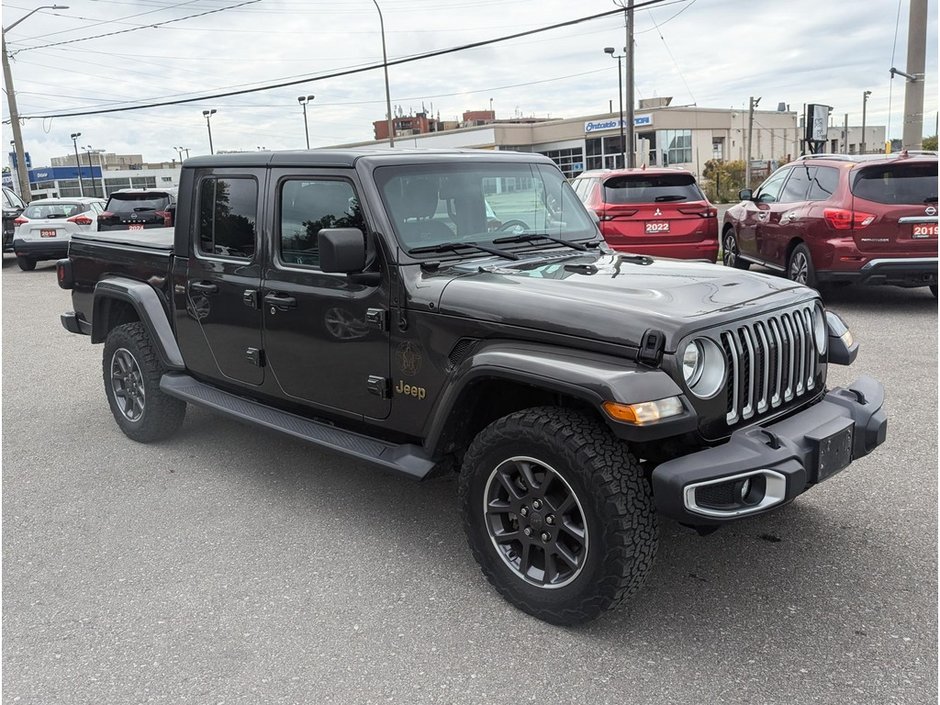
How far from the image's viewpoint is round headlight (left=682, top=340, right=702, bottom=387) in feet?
9.88

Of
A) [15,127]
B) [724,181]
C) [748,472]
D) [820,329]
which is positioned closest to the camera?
[748,472]

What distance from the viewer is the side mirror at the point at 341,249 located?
140 inches

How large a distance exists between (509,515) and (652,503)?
0.61 metres

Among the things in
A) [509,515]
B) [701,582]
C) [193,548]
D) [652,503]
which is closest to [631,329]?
[652,503]

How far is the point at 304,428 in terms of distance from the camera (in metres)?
4.30

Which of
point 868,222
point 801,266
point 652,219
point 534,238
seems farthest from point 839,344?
point 652,219

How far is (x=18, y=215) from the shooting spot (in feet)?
63.1

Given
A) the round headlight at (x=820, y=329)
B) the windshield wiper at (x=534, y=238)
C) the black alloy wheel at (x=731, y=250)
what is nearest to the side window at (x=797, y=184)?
the black alloy wheel at (x=731, y=250)

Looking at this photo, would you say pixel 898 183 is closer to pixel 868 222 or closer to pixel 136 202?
pixel 868 222

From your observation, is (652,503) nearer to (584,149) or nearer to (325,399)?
(325,399)

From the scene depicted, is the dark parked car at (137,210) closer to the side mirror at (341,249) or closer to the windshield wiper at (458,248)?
the windshield wiper at (458,248)

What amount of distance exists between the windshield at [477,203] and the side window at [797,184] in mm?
6105

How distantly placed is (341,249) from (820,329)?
2116 millimetres

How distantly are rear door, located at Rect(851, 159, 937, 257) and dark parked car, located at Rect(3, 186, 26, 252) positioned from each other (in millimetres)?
17200
